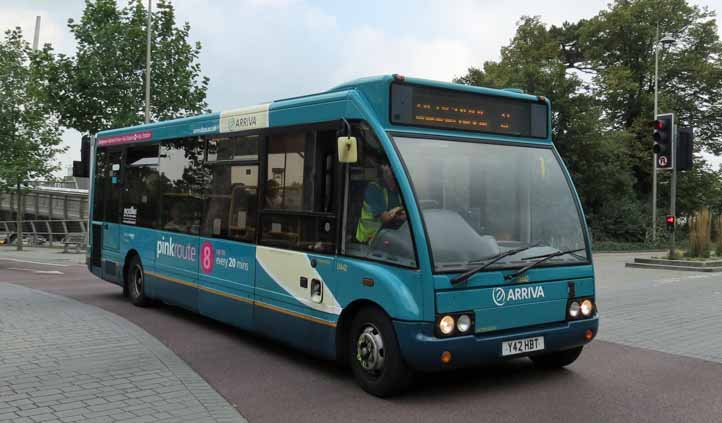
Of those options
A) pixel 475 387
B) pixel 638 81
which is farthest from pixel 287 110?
pixel 638 81

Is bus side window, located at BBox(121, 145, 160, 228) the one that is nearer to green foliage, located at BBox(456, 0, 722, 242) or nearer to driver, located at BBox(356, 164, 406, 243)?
driver, located at BBox(356, 164, 406, 243)

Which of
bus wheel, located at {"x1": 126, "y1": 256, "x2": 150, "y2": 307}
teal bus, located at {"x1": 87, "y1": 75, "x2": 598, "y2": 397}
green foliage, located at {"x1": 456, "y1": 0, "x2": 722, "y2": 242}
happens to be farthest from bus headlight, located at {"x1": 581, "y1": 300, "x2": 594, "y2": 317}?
green foliage, located at {"x1": 456, "y1": 0, "x2": 722, "y2": 242}

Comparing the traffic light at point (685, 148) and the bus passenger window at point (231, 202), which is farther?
the traffic light at point (685, 148)

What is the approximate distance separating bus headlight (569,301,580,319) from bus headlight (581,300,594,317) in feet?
0.23

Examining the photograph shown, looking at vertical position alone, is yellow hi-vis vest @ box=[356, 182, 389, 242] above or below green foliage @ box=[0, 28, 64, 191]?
below

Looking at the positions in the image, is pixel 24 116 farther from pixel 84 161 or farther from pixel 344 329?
pixel 344 329

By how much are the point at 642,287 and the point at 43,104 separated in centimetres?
2037

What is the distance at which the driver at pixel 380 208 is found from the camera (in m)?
5.54

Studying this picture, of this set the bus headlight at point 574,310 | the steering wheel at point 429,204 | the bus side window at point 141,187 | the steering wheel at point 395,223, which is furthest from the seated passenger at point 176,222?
the bus headlight at point 574,310

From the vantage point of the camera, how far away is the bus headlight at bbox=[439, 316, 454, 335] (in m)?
5.28

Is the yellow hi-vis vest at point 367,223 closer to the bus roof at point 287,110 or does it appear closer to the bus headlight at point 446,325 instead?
the bus roof at point 287,110

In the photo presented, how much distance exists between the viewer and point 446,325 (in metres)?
5.30

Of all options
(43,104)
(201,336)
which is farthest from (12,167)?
(201,336)

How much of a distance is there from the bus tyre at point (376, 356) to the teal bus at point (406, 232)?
0.05 ft
